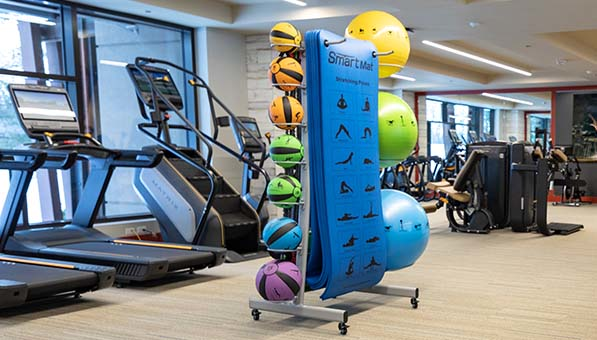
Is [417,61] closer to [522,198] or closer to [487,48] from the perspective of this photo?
[487,48]

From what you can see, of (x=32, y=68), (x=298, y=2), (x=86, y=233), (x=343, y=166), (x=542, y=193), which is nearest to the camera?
(x=343, y=166)

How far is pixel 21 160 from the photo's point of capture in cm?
501

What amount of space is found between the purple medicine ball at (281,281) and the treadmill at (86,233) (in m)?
1.42

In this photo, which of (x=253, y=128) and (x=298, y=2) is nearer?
(x=298, y=2)

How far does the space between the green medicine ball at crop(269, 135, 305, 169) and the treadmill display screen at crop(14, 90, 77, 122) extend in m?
2.77

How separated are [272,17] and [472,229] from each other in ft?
12.5

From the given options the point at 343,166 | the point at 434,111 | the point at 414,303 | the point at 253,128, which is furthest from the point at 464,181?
the point at 434,111

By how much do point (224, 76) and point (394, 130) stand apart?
4.56 meters

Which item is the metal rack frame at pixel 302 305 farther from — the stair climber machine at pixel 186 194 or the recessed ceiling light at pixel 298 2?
the recessed ceiling light at pixel 298 2

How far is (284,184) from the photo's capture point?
3.51 meters

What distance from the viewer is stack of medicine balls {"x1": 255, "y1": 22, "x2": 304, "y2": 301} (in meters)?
3.51

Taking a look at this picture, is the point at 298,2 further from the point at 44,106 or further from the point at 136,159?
the point at 44,106

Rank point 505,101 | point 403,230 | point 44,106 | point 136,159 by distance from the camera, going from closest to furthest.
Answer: point 403,230
point 44,106
point 136,159
point 505,101

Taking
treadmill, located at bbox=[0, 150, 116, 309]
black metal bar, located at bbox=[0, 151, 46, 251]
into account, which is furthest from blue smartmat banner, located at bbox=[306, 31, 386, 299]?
black metal bar, located at bbox=[0, 151, 46, 251]
